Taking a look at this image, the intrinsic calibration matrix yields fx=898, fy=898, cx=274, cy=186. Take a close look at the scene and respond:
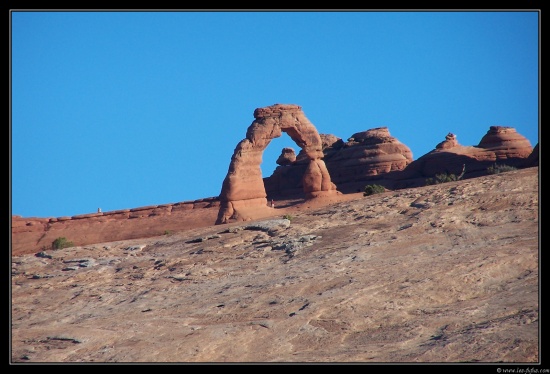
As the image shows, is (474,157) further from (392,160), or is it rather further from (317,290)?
(317,290)

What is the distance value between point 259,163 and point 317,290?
765 inches

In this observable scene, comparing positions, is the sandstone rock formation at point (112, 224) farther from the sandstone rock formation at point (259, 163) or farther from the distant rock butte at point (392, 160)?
the distant rock butte at point (392, 160)

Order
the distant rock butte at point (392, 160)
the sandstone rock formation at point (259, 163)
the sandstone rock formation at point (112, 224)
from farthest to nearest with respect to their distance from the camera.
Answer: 1. the distant rock butte at point (392, 160)
2. the sandstone rock formation at point (112, 224)
3. the sandstone rock formation at point (259, 163)

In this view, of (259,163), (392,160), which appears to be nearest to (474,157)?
(392,160)

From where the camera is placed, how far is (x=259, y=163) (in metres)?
38.3

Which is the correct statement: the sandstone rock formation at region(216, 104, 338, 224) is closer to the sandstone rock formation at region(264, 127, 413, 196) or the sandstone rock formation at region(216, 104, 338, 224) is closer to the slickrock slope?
the slickrock slope

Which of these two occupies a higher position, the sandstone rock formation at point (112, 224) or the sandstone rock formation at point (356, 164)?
the sandstone rock formation at point (356, 164)

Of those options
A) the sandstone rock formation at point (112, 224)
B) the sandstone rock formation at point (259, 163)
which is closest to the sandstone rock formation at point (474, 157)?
the sandstone rock formation at point (259, 163)

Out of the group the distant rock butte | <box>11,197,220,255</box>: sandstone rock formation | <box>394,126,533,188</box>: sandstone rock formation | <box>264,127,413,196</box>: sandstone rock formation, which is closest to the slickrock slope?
<box>11,197,220,255</box>: sandstone rock formation

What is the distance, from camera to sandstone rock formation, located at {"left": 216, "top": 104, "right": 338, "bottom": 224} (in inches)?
1446

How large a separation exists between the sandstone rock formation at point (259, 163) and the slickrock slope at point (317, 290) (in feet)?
26.5

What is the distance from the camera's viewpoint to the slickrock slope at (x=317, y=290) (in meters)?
16.0

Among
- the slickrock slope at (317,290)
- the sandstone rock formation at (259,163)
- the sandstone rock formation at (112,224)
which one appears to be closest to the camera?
the slickrock slope at (317,290)
